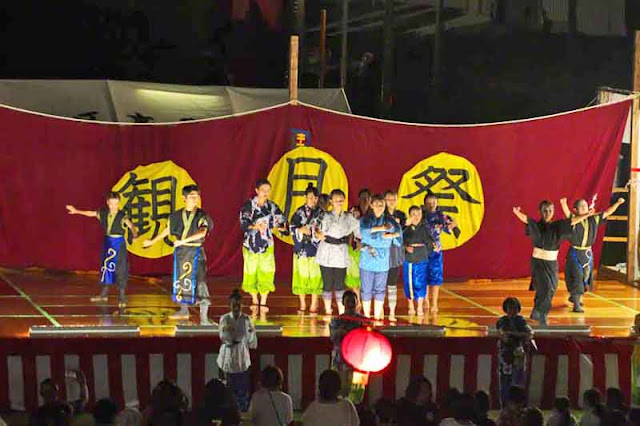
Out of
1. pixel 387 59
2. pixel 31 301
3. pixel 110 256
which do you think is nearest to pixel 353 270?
pixel 110 256

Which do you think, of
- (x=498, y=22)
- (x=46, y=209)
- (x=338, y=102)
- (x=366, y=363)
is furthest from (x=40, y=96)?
(x=366, y=363)

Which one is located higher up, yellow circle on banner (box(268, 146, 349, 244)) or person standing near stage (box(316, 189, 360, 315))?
yellow circle on banner (box(268, 146, 349, 244))

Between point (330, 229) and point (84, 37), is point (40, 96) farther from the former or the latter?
point (330, 229)

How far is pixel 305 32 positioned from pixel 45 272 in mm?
6686

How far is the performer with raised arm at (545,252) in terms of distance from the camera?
1494 cm

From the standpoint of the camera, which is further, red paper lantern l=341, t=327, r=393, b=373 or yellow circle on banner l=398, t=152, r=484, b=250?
yellow circle on banner l=398, t=152, r=484, b=250

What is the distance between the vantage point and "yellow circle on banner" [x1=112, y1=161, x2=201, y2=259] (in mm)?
17781

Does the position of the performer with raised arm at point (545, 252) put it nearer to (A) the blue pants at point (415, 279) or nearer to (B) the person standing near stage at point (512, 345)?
(A) the blue pants at point (415, 279)

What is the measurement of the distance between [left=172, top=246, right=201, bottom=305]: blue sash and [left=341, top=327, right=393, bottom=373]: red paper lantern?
218 inches

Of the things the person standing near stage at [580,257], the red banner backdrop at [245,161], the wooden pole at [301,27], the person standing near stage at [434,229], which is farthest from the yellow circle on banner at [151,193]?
the wooden pole at [301,27]

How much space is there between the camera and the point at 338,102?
2028 cm

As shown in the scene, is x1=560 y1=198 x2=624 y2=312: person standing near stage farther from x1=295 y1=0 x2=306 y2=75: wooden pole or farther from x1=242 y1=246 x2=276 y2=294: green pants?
x1=295 y1=0 x2=306 y2=75: wooden pole

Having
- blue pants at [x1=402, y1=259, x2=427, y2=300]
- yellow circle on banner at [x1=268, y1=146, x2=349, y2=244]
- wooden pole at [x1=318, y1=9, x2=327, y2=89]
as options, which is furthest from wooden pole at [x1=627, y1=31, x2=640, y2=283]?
wooden pole at [x1=318, y1=9, x2=327, y2=89]

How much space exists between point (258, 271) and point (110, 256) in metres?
1.74
